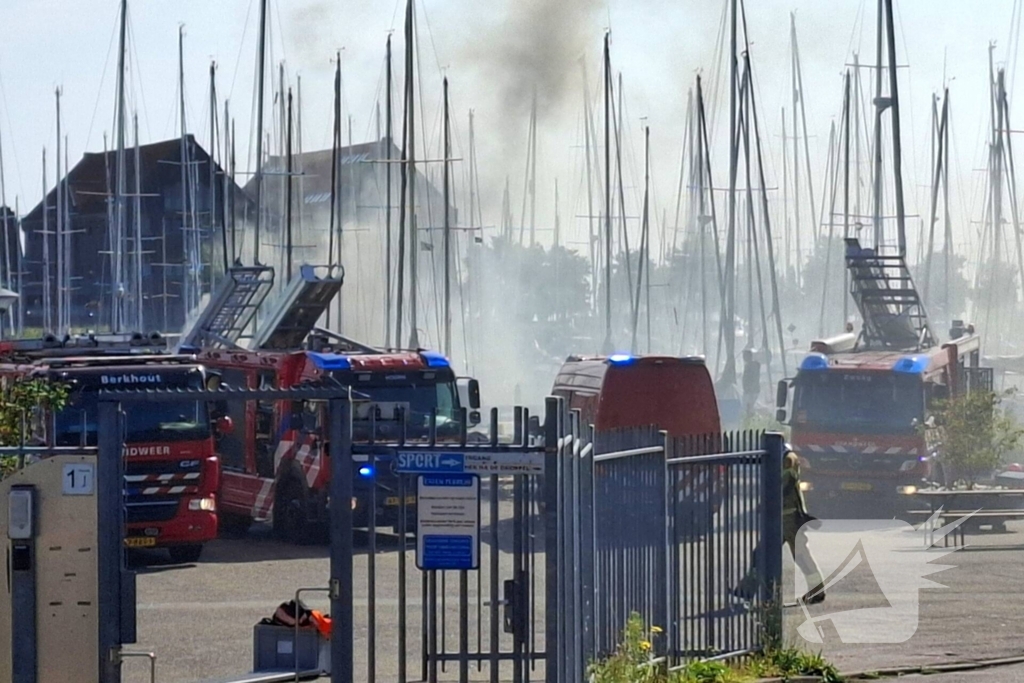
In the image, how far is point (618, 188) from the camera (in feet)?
161

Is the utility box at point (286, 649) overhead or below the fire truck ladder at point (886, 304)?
below

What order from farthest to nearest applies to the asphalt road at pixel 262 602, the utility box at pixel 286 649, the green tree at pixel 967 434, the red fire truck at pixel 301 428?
1. the green tree at pixel 967 434
2. the red fire truck at pixel 301 428
3. the asphalt road at pixel 262 602
4. the utility box at pixel 286 649

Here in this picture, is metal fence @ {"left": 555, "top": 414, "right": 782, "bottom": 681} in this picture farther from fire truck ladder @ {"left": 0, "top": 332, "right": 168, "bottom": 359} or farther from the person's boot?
fire truck ladder @ {"left": 0, "top": 332, "right": 168, "bottom": 359}

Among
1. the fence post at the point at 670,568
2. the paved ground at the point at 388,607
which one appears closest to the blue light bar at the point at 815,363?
the paved ground at the point at 388,607

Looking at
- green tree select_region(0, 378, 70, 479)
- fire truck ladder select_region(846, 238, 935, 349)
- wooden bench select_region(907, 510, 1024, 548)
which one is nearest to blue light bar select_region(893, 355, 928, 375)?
fire truck ladder select_region(846, 238, 935, 349)

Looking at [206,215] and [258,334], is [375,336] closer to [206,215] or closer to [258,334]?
[206,215]

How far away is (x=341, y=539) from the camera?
7250 mm

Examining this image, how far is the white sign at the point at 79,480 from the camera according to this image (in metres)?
7.32

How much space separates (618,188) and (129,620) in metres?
42.5

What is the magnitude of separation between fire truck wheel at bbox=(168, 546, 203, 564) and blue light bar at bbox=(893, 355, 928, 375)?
13234 mm

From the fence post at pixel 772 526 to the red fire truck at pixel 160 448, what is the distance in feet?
26.9

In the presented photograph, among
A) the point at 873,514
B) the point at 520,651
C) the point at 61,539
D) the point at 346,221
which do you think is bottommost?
the point at 873,514

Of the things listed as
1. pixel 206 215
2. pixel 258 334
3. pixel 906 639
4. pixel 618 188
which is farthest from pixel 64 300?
pixel 906 639

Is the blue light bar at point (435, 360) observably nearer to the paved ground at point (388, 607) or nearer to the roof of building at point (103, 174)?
the paved ground at point (388, 607)
